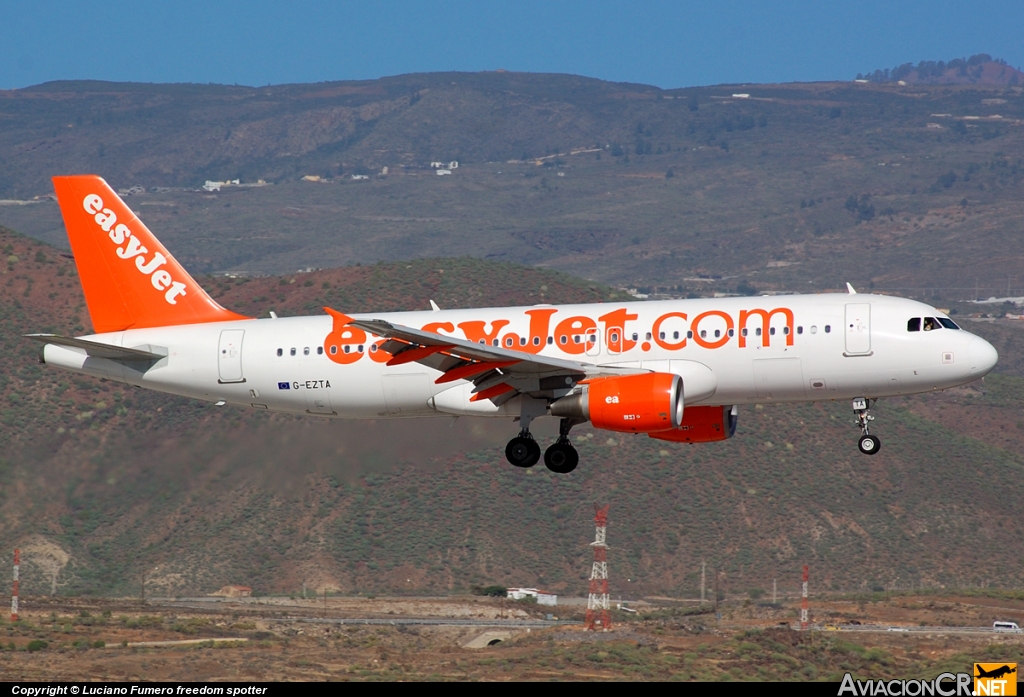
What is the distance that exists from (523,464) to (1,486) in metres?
33.8

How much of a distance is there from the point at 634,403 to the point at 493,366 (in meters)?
4.52

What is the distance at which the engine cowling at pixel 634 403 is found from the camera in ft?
141

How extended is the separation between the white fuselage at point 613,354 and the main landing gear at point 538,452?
3.11ft

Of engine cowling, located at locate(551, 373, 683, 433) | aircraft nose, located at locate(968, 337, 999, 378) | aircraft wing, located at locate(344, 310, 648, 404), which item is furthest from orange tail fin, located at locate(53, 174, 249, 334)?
aircraft nose, located at locate(968, 337, 999, 378)

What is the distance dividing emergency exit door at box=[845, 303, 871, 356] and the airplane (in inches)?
1.7

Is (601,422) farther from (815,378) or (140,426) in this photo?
(140,426)

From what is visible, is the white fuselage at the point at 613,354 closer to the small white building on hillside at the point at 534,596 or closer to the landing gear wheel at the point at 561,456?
the landing gear wheel at the point at 561,456

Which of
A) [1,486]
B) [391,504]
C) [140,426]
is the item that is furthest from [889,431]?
[1,486]

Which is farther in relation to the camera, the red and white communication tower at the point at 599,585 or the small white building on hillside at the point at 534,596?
the small white building on hillside at the point at 534,596

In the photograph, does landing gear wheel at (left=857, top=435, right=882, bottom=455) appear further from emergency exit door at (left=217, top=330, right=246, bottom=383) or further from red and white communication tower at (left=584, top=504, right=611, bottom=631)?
red and white communication tower at (left=584, top=504, right=611, bottom=631)

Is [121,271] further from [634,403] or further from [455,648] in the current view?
[455,648]

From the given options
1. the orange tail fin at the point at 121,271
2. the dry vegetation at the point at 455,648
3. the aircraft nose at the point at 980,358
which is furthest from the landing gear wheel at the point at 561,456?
the dry vegetation at the point at 455,648

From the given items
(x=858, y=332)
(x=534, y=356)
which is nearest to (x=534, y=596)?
(x=534, y=356)

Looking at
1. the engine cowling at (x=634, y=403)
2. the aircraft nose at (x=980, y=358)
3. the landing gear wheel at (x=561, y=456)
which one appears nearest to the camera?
the engine cowling at (x=634, y=403)
